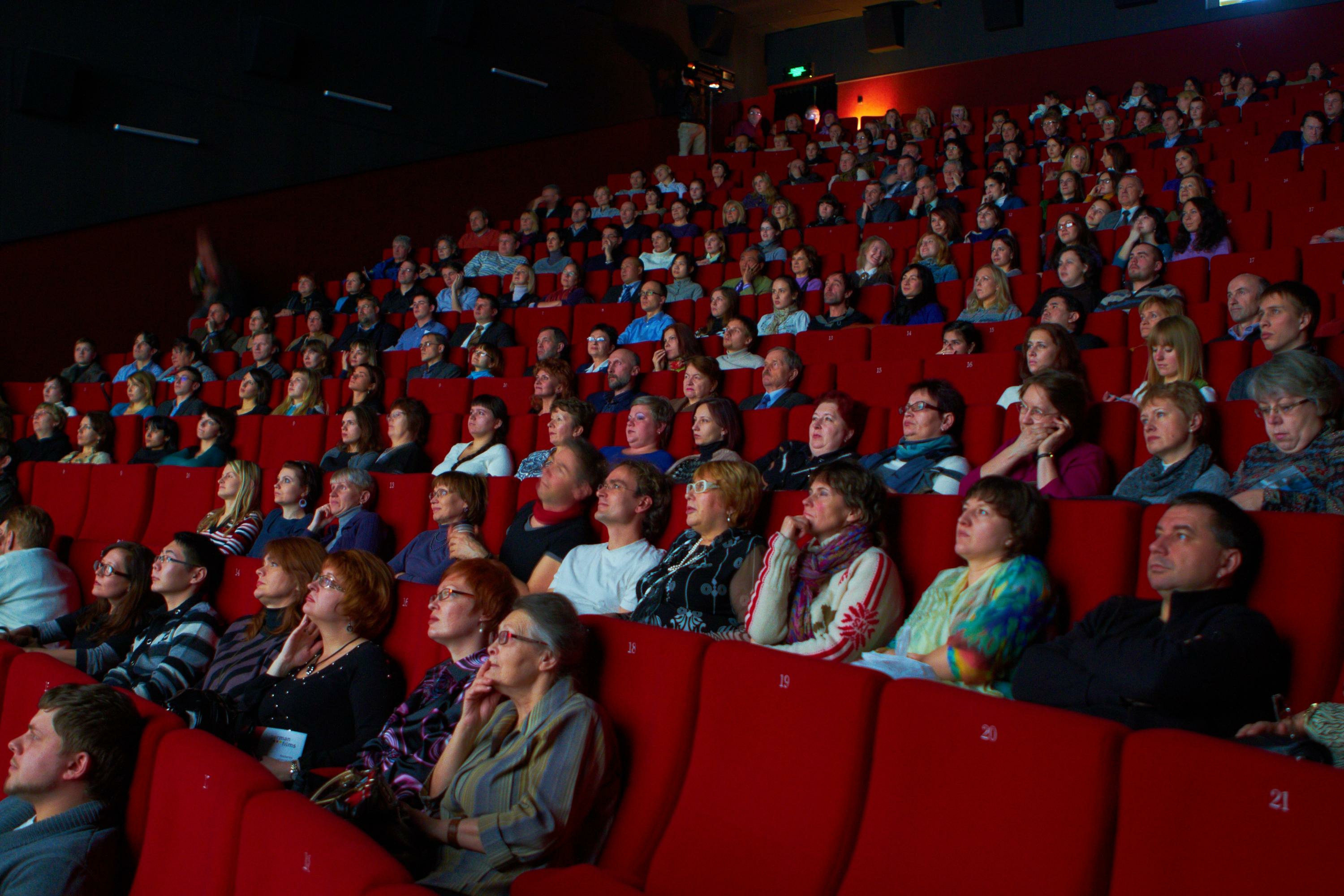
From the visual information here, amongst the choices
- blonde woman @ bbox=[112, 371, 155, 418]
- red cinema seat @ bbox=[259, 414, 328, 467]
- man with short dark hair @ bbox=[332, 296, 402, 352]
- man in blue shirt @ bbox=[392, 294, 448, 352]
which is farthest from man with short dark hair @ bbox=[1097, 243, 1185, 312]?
blonde woman @ bbox=[112, 371, 155, 418]

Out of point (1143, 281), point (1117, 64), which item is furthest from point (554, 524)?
point (1117, 64)

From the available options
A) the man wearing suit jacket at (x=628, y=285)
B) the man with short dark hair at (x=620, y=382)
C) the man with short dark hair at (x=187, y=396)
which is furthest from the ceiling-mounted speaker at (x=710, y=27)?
the man with short dark hair at (x=620, y=382)

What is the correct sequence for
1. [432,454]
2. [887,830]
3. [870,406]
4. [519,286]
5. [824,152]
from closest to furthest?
[887,830] < [870,406] < [432,454] < [519,286] < [824,152]

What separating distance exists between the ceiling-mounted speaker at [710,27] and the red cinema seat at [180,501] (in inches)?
125

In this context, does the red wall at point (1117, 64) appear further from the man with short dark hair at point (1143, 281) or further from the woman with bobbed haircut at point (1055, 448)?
the woman with bobbed haircut at point (1055, 448)

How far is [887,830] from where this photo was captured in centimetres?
43

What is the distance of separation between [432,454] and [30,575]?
510mm

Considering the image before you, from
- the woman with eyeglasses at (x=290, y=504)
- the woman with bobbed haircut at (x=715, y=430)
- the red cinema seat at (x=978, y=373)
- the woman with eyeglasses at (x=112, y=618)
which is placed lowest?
the woman with eyeglasses at (x=112, y=618)

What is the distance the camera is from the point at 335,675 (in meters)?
0.71

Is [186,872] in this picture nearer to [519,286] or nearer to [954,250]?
[954,250]

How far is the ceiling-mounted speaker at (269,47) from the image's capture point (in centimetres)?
268

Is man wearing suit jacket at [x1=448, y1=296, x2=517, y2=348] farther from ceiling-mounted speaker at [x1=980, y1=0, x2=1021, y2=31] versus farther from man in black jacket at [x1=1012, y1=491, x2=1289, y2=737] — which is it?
ceiling-mounted speaker at [x1=980, y1=0, x2=1021, y2=31]

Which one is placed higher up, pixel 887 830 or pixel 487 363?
pixel 487 363

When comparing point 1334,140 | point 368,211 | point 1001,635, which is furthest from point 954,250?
point 368,211
